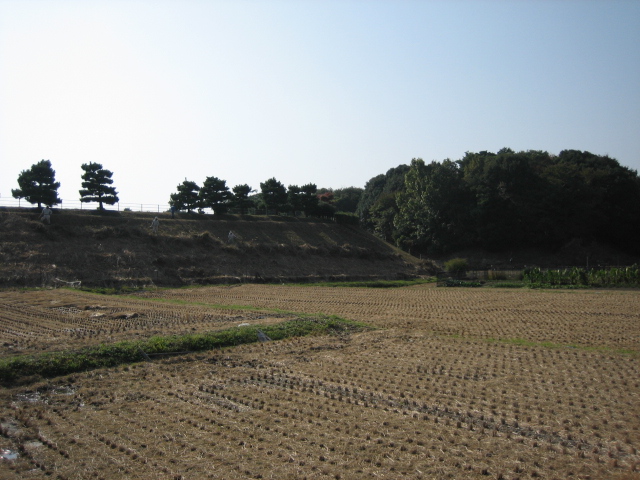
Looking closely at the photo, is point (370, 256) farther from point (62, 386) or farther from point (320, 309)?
point (62, 386)

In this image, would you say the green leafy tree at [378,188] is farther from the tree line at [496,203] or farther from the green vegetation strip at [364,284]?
the green vegetation strip at [364,284]

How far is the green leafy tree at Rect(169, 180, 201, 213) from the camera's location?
46438 mm

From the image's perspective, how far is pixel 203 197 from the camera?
47406 millimetres

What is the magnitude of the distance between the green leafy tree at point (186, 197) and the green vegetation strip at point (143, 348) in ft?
105

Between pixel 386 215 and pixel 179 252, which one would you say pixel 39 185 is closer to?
pixel 179 252

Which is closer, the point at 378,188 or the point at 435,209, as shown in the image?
the point at 435,209

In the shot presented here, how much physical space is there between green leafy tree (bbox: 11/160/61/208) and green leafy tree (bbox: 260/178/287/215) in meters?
19.8

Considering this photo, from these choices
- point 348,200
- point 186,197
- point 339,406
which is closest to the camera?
point 339,406

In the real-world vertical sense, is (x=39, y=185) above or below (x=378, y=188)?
below

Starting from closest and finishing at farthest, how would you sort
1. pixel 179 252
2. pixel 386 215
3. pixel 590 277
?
pixel 590 277, pixel 179 252, pixel 386 215

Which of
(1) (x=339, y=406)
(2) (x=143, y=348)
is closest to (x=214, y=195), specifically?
(2) (x=143, y=348)

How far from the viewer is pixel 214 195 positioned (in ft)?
156

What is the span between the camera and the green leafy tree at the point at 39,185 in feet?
123

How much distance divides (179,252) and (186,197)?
34.6ft
